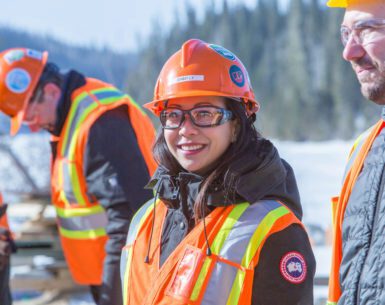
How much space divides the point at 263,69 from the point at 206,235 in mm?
70188

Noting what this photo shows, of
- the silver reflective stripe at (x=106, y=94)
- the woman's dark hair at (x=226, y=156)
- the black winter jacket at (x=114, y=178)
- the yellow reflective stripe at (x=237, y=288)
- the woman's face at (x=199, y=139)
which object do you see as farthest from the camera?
the silver reflective stripe at (x=106, y=94)

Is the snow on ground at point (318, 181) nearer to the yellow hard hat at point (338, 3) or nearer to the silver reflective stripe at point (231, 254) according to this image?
the yellow hard hat at point (338, 3)

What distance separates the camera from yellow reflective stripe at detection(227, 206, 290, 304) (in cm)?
218

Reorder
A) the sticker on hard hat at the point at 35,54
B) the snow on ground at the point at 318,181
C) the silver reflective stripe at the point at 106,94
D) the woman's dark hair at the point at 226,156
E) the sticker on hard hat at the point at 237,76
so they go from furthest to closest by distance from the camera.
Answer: the snow on ground at the point at 318,181 < the sticker on hard hat at the point at 35,54 < the silver reflective stripe at the point at 106,94 < the sticker on hard hat at the point at 237,76 < the woman's dark hair at the point at 226,156

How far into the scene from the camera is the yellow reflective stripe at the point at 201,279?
87.2 inches

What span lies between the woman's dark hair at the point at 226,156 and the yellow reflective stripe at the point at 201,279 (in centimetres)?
17

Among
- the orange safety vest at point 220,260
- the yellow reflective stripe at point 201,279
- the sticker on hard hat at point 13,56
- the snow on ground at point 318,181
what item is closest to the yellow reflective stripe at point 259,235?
the orange safety vest at point 220,260

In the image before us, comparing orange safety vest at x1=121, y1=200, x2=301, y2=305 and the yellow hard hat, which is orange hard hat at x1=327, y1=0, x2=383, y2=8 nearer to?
the yellow hard hat

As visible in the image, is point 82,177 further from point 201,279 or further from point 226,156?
point 201,279

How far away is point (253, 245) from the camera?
221 cm

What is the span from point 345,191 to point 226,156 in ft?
1.50

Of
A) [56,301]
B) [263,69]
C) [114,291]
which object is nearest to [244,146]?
[114,291]

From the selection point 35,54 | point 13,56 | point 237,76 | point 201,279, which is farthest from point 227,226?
point 13,56

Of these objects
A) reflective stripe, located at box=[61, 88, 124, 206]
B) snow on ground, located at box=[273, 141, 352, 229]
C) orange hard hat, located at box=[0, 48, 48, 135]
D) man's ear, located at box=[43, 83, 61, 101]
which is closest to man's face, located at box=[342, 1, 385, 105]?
reflective stripe, located at box=[61, 88, 124, 206]
